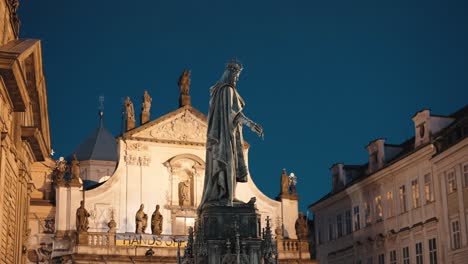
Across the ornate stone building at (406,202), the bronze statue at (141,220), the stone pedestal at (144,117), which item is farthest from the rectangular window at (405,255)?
the stone pedestal at (144,117)

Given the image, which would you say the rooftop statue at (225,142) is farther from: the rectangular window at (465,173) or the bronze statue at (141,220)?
the bronze statue at (141,220)

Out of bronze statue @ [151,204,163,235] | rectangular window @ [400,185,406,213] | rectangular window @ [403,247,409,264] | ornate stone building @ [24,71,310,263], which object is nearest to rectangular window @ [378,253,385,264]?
rectangular window @ [403,247,409,264]

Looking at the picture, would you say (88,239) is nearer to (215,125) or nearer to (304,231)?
(304,231)

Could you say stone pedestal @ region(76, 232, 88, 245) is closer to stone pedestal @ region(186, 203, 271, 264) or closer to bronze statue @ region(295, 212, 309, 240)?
bronze statue @ region(295, 212, 309, 240)

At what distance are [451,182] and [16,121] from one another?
1775 cm

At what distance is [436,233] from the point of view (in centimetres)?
3222

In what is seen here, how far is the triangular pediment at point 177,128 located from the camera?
40625 millimetres

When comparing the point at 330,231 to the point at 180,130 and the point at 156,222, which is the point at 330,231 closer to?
the point at 180,130

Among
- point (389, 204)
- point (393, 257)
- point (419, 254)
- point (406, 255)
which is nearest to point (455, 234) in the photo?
point (419, 254)

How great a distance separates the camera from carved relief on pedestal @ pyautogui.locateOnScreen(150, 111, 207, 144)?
40938 mm

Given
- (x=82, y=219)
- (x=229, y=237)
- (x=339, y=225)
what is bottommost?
(x=229, y=237)

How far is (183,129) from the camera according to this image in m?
41.3

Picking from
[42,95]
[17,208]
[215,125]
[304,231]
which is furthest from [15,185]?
[304,231]

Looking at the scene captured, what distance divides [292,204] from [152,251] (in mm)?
9008
